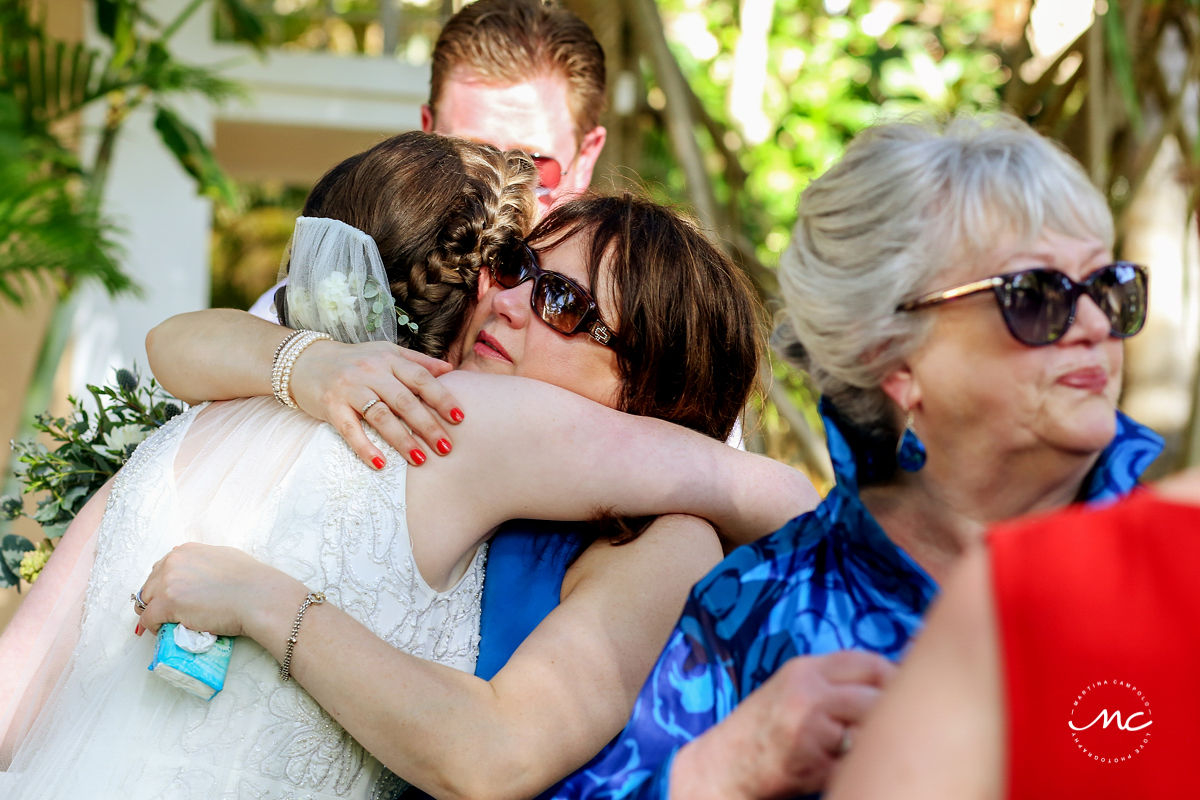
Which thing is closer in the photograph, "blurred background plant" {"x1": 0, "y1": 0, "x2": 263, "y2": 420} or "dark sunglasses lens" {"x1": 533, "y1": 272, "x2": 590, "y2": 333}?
"dark sunglasses lens" {"x1": 533, "y1": 272, "x2": 590, "y2": 333}

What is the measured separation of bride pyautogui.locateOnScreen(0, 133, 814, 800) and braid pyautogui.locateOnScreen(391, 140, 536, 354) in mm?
117

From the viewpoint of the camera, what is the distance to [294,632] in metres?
1.68

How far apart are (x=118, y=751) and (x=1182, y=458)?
3.78 metres

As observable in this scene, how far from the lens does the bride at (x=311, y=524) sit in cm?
174

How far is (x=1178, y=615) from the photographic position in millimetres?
779

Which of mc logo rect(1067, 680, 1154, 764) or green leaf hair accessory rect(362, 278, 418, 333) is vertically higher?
mc logo rect(1067, 680, 1154, 764)

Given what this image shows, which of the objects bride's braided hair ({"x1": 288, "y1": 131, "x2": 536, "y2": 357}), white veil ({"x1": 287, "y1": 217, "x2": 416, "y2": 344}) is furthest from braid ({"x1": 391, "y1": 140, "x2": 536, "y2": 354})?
white veil ({"x1": 287, "y1": 217, "x2": 416, "y2": 344})

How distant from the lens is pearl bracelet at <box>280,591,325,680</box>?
1680 millimetres

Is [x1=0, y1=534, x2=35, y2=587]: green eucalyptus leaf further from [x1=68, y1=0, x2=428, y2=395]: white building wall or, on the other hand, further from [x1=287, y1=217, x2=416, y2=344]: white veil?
[x1=68, y1=0, x2=428, y2=395]: white building wall

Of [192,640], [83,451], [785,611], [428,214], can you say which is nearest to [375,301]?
[428,214]

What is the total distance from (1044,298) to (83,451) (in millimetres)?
1961

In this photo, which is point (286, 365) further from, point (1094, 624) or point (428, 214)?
point (1094, 624)

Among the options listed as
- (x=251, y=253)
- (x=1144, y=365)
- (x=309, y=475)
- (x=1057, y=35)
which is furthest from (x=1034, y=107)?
(x=251, y=253)

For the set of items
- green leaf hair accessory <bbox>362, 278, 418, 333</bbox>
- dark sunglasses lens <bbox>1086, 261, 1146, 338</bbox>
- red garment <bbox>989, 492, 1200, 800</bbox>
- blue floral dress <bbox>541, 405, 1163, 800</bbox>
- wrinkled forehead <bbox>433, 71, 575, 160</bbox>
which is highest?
dark sunglasses lens <bbox>1086, 261, 1146, 338</bbox>
